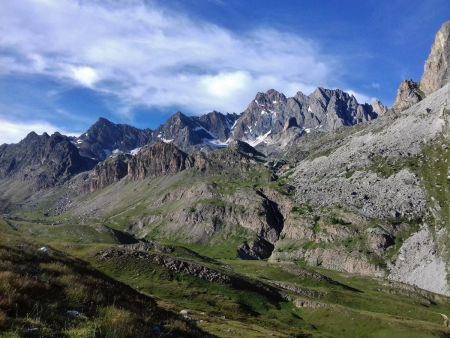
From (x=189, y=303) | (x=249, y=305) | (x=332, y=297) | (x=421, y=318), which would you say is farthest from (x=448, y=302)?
(x=189, y=303)

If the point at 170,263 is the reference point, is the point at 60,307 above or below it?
above

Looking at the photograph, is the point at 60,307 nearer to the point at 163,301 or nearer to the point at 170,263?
the point at 163,301

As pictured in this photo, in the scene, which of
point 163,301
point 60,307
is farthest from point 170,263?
point 60,307

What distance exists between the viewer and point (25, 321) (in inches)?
647

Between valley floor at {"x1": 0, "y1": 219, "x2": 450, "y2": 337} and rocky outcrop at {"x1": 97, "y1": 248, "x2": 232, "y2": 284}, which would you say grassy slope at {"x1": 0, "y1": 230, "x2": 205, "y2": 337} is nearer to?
valley floor at {"x1": 0, "y1": 219, "x2": 450, "y2": 337}

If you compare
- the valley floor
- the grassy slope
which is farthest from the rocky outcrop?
the grassy slope

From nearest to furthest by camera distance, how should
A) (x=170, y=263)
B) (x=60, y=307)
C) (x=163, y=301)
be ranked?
1. (x=60, y=307)
2. (x=163, y=301)
3. (x=170, y=263)

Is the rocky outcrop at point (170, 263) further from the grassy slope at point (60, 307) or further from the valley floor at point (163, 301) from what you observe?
the grassy slope at point (60, 307)

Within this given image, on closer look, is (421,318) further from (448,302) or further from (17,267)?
(17,267)

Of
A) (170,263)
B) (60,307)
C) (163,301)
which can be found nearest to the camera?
(60,307)

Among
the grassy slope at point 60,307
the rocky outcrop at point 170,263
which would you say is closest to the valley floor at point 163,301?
the grassy slope at point 60,307

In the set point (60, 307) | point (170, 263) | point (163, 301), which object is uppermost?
point (60, 307)

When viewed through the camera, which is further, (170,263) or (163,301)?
(170,263)

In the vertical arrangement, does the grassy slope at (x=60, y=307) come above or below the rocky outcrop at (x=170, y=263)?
above
